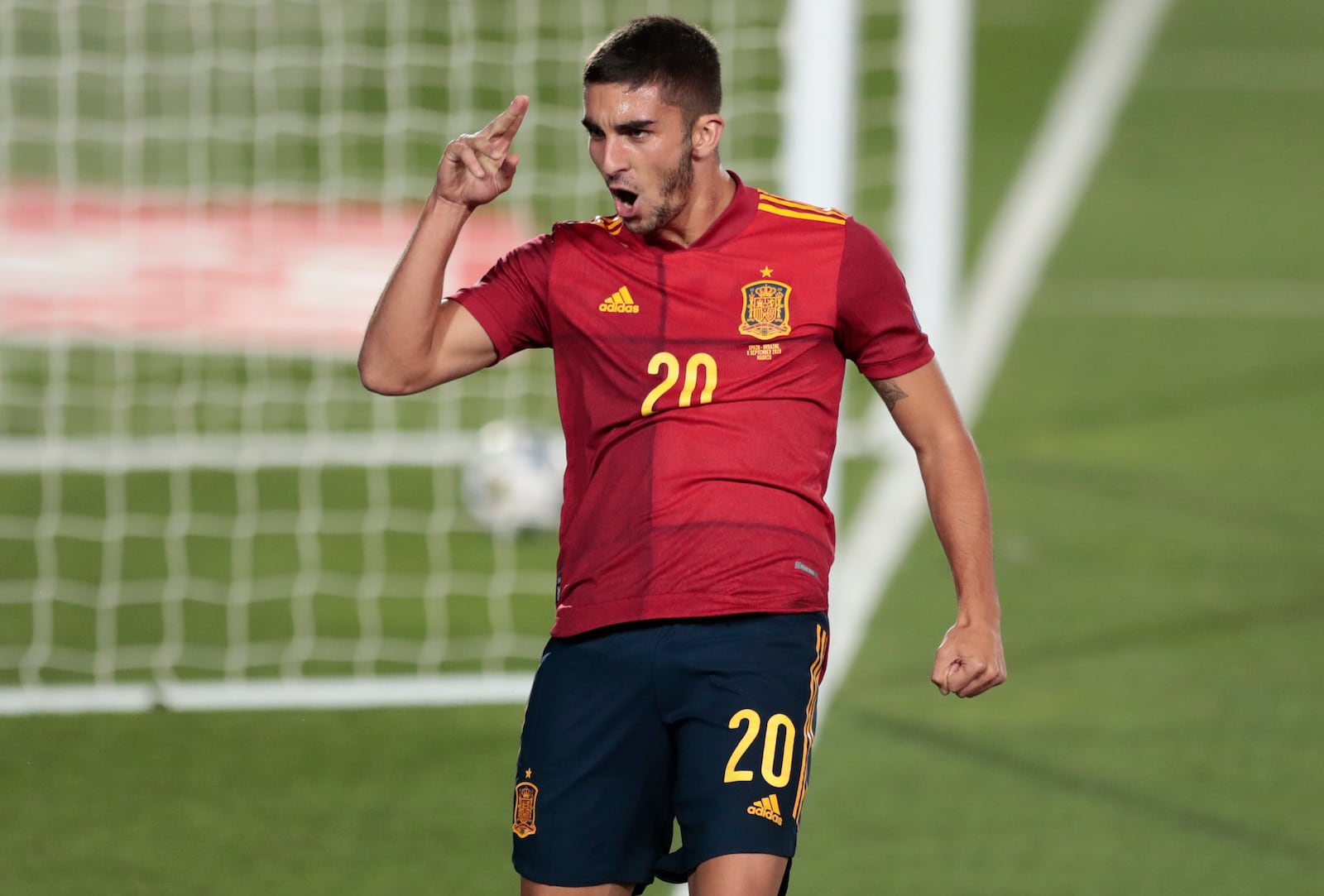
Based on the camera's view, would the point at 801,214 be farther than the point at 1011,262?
No

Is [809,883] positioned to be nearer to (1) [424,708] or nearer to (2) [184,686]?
(1) [424,708]

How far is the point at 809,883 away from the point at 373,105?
388 inches

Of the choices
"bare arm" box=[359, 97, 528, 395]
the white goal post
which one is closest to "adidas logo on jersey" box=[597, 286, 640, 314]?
"bare arm" box=[359, 97, 528, 395]

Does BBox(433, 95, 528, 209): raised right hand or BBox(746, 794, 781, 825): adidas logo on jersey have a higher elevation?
BBox(433, 95, 528, 209): raised right hand

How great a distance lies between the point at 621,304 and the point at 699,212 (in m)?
0.22

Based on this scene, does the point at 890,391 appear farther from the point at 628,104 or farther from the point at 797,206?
the point at 628,104

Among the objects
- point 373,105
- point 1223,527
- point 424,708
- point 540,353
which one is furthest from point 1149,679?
point 373,105

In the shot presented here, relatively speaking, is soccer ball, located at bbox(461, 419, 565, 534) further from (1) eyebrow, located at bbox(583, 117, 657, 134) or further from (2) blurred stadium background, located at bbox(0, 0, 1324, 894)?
(1) eyebrow, located at bbox(583, 117, 657, 134)

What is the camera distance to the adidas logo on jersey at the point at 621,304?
146 inches

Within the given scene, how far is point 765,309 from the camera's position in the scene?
3674mm

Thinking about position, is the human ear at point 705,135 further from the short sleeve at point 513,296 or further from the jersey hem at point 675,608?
the jersey hem at point 675,608

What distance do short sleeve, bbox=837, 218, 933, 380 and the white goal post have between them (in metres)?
3.02

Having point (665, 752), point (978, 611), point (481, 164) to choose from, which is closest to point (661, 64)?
point (481, 164)

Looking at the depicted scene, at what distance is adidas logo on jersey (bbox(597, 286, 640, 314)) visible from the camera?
3.70m
